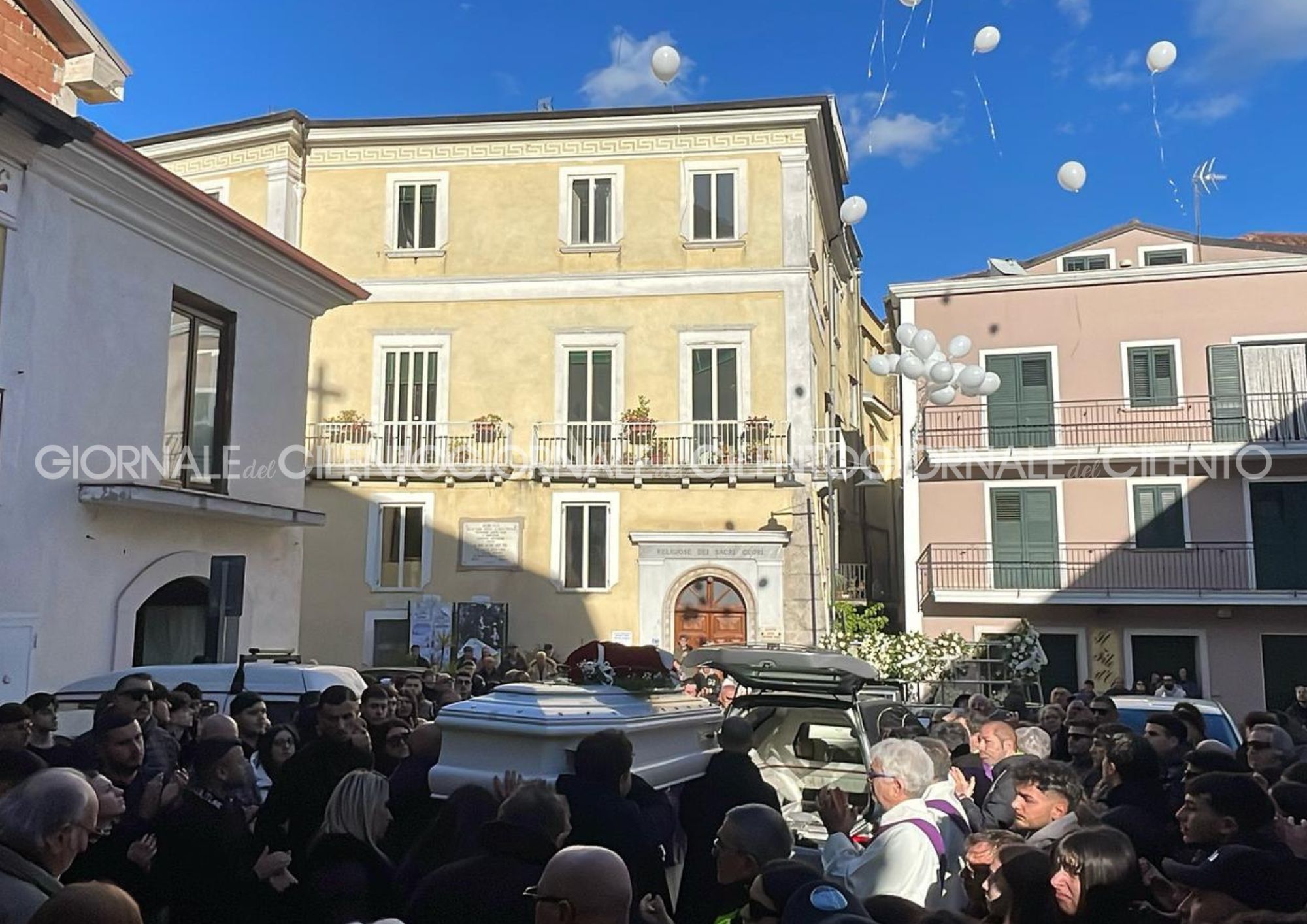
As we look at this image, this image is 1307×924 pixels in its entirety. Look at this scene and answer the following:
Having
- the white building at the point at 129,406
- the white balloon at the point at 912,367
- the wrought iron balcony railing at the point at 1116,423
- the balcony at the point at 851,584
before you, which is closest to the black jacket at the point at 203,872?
the white building at the point at 129,406

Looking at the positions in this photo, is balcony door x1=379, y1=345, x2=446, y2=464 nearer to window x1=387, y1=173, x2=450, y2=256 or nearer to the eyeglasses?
window x1=387, y1=173, x2=450, y2=256

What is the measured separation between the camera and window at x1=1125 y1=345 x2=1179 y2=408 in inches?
851

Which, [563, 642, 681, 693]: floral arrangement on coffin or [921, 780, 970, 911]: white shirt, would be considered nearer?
[921, 780, 970, 911]: white shirt

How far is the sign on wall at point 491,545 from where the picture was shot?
22422 mm

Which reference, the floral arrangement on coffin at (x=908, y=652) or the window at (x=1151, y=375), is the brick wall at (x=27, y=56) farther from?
the window at (x=1151, y=375)

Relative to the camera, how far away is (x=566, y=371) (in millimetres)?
23281

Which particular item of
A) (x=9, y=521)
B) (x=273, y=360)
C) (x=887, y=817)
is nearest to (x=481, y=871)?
(x=887, y=817)

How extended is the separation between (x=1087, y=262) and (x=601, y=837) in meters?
24.6

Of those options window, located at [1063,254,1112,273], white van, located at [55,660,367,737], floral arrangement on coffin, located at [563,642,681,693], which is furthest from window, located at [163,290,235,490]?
window, located at [1063,254,1112,273]

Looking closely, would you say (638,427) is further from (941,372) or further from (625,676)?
(625,676)

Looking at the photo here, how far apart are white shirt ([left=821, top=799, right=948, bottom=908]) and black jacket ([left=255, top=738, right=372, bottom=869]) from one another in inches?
85.2

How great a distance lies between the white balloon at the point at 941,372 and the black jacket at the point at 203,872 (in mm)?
15104

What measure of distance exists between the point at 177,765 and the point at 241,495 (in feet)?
27.1

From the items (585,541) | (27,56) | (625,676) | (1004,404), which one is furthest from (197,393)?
(1004,404)
